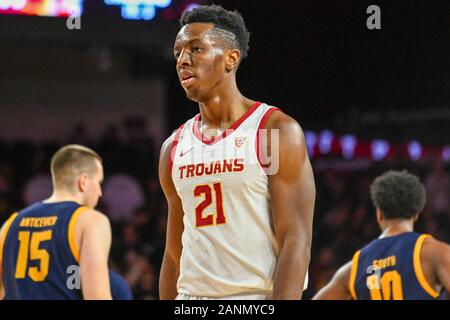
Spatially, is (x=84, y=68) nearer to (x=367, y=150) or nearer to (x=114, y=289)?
(x=367, y=150)

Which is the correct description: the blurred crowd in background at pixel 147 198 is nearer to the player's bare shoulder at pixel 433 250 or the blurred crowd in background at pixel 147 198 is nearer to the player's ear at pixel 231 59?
the player's bare shoulder at pixel 433 250

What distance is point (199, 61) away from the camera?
2.96m

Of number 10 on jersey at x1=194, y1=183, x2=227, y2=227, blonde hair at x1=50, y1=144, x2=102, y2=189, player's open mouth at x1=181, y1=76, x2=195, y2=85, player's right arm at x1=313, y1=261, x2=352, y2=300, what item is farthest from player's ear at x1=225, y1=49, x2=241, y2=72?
player's right arm at x1=313, y1=261, x2=352, y2=300

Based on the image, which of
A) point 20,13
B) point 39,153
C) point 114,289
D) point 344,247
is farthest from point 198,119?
point 39,153

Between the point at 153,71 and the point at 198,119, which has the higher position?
the point at 153,71

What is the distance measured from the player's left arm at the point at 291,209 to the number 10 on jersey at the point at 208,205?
18 centimetres

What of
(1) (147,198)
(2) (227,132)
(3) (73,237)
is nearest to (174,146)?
(2) (227,132)

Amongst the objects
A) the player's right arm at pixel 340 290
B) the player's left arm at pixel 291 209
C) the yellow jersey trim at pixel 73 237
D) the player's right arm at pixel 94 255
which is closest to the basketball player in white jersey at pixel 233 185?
the player's left arm at pixel 291 209

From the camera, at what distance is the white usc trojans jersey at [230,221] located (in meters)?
2.87

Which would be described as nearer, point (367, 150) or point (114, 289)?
point (114, 289)

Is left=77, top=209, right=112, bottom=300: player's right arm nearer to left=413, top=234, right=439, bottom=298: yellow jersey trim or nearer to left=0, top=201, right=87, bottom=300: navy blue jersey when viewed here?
left=0, top=201, right=87, bottom=300: navy blue jersey

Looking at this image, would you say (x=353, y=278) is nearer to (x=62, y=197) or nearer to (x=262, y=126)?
(x=62, y=197)

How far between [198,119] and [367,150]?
957 cm

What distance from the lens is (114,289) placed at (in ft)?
16.3
